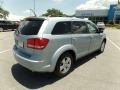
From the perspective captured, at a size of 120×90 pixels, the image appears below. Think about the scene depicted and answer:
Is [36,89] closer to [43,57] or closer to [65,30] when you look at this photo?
[43,57]

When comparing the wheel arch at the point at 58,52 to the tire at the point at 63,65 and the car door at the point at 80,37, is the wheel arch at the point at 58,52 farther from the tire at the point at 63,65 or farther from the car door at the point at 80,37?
the car door at the point at 80,37

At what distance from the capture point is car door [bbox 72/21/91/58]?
5750mm

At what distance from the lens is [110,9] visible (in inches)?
2803

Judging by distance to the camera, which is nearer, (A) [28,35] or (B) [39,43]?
(B) [39,43]

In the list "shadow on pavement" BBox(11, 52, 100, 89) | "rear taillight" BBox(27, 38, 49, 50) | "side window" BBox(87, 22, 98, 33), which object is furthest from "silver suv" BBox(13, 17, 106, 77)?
"side window" BBox(87, 22, 98, 33)

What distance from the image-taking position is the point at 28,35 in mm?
4863

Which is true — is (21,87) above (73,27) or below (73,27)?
below

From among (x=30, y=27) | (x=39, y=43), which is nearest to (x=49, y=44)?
(x=39, y=43)

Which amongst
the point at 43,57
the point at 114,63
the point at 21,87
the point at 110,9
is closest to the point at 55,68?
the point at 43,57

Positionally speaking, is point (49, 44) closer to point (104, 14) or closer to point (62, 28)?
point (62, 28)

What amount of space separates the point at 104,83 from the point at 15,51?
2907 millimetres

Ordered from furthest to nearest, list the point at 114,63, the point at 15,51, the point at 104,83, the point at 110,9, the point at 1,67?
the point at 110,9 → the point at 114,63 → the point at 1,67 → the point at 15,51 → the point at 104,83

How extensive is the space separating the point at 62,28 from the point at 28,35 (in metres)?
1.06

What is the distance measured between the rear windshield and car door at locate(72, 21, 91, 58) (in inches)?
51.7
